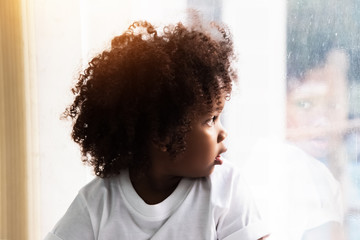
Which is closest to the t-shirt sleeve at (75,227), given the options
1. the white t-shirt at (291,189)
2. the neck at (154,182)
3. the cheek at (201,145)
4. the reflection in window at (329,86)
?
the neck at (154,182)

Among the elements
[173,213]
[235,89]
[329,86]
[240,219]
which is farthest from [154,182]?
[329,86]

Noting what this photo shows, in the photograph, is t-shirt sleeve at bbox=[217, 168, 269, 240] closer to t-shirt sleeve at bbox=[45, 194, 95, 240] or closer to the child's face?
the child's face

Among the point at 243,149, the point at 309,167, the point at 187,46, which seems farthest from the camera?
the point at 243,149

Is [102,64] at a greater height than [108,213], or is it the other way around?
[102,64]

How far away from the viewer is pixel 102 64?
1062 mm

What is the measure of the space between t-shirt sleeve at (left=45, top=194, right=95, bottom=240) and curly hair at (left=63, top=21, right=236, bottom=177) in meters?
0.09

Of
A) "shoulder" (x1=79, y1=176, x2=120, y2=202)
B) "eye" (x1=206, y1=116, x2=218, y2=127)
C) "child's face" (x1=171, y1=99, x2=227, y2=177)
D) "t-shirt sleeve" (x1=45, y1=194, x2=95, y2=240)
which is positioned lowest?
"t-shirt sleeve" (x1=45, y1=194, x2=95, y2=240)

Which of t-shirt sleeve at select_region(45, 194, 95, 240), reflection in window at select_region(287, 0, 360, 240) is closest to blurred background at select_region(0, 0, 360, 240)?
reflection in window at select_region(287, 0, 360, 240)

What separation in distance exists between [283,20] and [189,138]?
1.29ft

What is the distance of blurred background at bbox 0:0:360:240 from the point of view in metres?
1.13

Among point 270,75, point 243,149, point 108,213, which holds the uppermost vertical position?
point 270,75

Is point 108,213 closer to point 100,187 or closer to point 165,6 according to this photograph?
point 100,187

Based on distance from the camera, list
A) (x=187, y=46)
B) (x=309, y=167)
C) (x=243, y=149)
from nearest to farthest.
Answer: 1. (x=187, y=46)
2. (x=309, y=167)
3. (x=243, y=149)

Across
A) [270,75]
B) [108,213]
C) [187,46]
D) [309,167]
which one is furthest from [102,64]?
[309,167]
